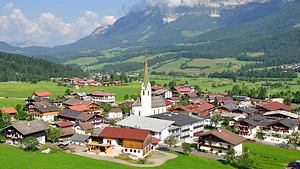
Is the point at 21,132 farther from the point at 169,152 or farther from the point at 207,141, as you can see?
the point at 207,141

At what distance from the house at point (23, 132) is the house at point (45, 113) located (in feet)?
68.9

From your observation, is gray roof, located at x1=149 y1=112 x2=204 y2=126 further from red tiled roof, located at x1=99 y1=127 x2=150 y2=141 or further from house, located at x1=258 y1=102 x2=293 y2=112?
house, located at x1=258 y1=102 x2=293 y2=112

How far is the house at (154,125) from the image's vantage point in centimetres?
6525

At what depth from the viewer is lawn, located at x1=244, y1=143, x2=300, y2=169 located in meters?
54.8

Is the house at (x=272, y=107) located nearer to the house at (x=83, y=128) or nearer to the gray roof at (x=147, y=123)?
the gray roof at (x=147, y=123)

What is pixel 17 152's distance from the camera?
167ft

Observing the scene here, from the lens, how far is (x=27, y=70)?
597ft

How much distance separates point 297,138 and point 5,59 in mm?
158166

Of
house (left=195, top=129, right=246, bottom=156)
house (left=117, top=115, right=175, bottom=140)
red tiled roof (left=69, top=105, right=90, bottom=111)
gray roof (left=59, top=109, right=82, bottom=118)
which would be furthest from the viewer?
red tiled roof (left=69, top=105, right=90, bottom=111)

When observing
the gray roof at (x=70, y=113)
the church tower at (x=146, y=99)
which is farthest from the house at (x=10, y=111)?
the church tower at (x=146, y=99)

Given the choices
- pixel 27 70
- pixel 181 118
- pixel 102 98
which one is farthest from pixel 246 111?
pixel 27 70

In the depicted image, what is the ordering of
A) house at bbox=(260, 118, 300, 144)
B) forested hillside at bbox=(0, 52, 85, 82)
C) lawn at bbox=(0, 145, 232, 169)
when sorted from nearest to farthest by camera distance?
lawn at bbox=(0, 145, 232, 169) → house at bbox=(260, 118, 300, 144) → forested hillside at bbox=(0, 52, 85, 82)

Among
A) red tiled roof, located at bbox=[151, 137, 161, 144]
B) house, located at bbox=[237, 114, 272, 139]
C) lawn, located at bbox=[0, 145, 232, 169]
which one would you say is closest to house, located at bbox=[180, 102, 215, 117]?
house, located at bbox=[237, 114, 272, 139]

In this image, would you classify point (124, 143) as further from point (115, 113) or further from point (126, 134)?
point (115, 113)
